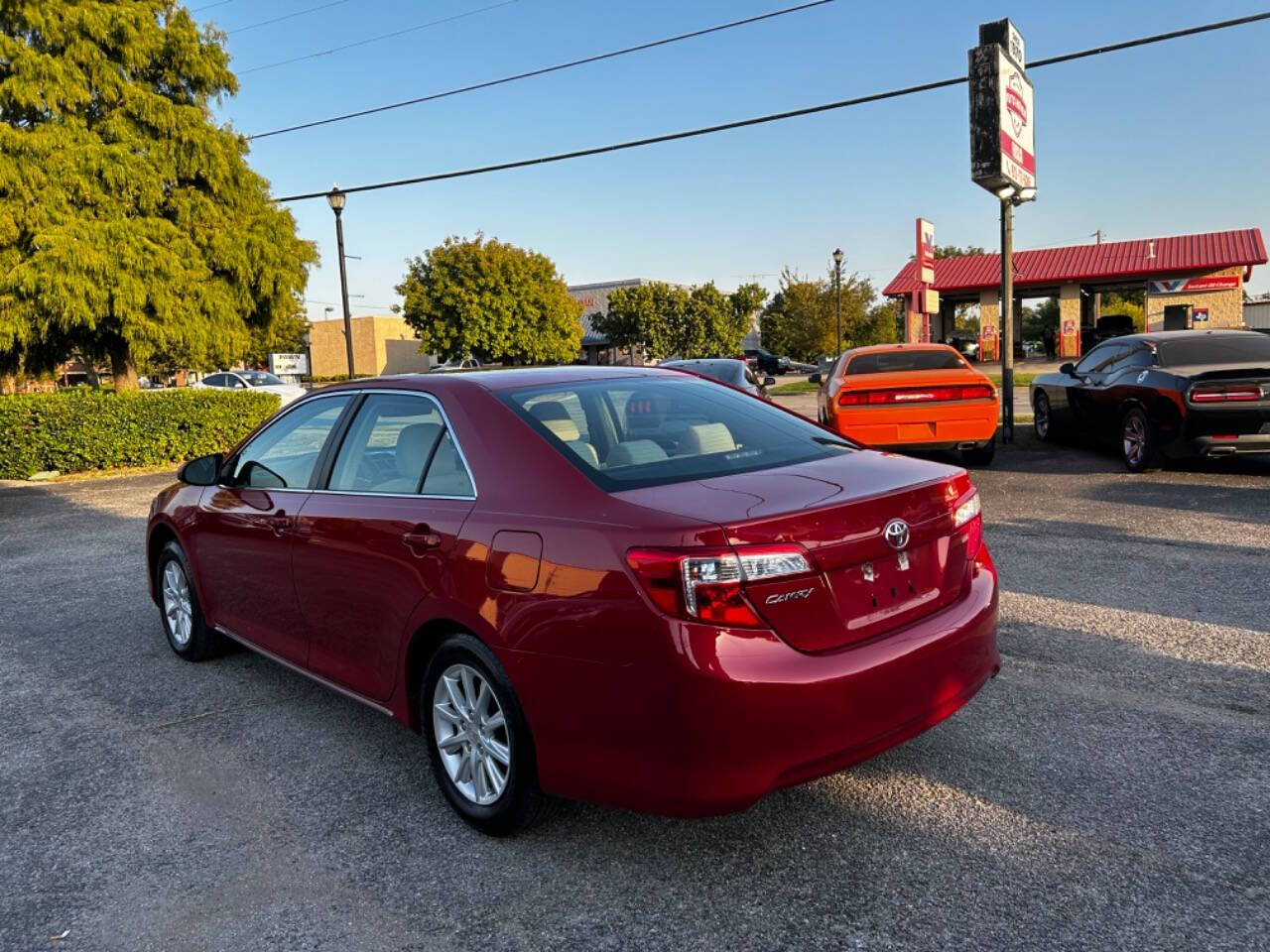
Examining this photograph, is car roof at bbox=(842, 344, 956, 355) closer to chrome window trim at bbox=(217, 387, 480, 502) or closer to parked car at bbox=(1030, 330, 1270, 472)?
parked car at bbox=(1030, 330, 1270, 472)

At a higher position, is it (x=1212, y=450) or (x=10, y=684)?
(x=1212, y=450)

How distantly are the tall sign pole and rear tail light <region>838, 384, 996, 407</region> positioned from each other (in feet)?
12.4

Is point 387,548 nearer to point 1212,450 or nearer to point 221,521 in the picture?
point 221,521

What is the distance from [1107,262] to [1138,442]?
3403 centimetres

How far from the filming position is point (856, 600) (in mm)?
2809

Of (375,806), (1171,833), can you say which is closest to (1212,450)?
(1171,833)

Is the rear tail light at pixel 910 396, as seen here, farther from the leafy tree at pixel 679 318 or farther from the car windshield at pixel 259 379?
the leafy tree at pixel 679 318

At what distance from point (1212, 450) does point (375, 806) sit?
8784 millimetres

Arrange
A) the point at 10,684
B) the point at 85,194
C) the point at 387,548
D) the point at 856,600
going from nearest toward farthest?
the point at 856,600, the point at 387,548, the point at 10,684, the point at 85,194

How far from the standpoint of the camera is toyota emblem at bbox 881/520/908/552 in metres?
2.89

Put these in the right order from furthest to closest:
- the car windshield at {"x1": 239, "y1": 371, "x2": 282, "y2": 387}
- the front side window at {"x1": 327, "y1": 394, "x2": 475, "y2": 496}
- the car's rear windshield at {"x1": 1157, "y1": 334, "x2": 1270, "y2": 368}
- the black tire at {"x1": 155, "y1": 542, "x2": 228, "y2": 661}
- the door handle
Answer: the car windshield at {"x1": 239, "y1": 371, "x2": 282, "y2": 387}, the car's rear windshield at {"x1": 1157, "y1": 334, "x2": 1270, "y2": 368}, the black tire at {"x1": 155, "y1": 542, "x2": 228, "y2": 661}, the front side window at {"x1": 327, "y1": 394, "x2": 475, "y2": 496}, the door handle

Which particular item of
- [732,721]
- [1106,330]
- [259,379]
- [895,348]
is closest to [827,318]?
[1106,330]

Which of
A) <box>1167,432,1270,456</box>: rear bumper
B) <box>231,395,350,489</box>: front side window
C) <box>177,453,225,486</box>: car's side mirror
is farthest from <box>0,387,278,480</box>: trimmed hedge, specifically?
<box>1167,432,1270,456</box>: rear bumper

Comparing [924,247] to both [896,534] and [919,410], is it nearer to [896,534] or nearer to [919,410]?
[919,410]
